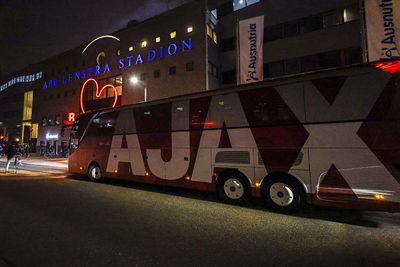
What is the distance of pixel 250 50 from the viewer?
1306 centimetres

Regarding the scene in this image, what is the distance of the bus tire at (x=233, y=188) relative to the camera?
242 inches

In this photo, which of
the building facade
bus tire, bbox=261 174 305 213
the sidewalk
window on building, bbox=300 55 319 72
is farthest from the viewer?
window on building, bbox=300 55 319 72

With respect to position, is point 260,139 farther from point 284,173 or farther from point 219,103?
point 219,103

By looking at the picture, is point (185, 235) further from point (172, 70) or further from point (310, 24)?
point (310, 24)

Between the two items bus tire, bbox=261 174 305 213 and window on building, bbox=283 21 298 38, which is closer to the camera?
bus tire, bbox=261 174 305 213

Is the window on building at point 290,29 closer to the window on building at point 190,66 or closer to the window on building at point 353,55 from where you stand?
the window on building at point 353,55

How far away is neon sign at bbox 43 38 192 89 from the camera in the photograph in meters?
21.1

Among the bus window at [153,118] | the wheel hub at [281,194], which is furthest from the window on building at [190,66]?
the wheel hub at [281,194]

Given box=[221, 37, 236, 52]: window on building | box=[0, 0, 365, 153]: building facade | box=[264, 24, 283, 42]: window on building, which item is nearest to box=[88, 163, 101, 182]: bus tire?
box=[0, 0, 365, 153]: building facade

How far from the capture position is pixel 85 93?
29000 mm

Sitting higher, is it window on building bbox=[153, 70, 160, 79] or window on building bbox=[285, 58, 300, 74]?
window on building bbox=[153, 70, 160, 79]

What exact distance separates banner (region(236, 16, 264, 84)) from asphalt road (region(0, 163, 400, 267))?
8.84m

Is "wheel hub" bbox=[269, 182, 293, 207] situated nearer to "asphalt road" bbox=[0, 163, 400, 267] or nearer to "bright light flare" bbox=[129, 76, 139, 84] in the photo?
"asphalt road" bbox=[0, 163, 400, 267]

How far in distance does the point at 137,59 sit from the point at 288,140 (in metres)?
22.3
